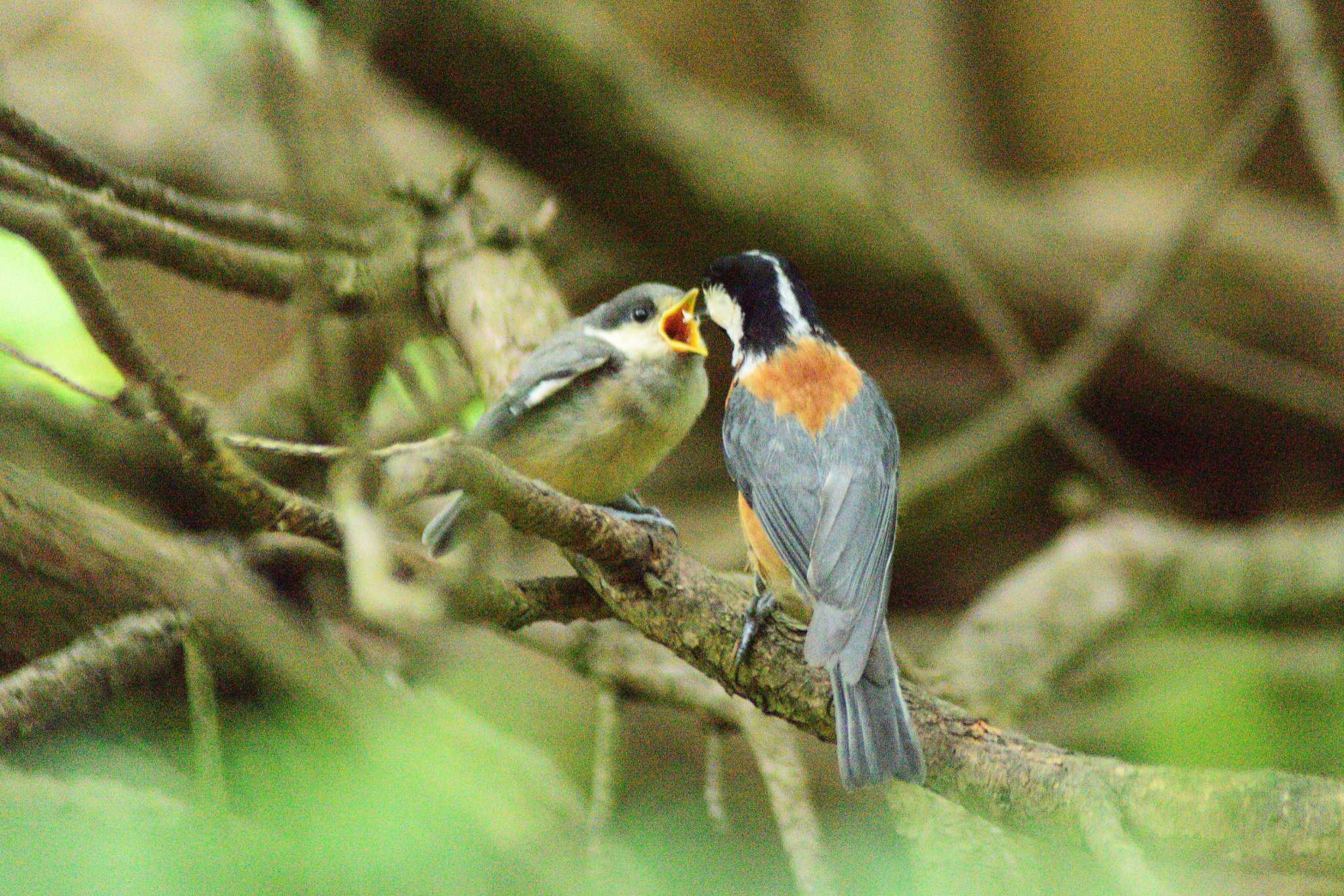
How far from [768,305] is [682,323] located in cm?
29

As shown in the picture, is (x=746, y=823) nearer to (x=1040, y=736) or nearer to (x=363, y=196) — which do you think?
(x=1040, y=736)

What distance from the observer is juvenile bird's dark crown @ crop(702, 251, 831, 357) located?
2.70 m

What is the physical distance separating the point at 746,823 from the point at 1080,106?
5270mm

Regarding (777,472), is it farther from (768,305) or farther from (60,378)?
(60,378)

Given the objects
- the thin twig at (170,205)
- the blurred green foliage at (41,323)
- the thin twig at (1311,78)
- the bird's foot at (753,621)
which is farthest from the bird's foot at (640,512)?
the thin twig at (1311,78)

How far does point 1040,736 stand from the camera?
3805 mm

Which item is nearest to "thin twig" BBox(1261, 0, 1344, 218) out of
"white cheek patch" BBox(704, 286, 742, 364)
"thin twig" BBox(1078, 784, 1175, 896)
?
"white cheek patch" BBox(704, 286, 742, 364)

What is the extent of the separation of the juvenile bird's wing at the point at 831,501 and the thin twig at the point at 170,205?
0.92 meters

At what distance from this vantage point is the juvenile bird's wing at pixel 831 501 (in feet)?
6.53

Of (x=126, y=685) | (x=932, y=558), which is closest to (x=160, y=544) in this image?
(x=126, y=685)

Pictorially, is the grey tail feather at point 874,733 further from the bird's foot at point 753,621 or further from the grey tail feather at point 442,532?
the grey tail feather at point 442,532

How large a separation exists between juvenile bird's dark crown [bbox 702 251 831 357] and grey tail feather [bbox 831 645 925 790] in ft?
3.26

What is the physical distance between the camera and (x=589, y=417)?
265 centimetres

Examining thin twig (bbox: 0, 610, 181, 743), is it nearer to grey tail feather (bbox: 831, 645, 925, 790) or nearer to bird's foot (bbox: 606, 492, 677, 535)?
bird's foot (bbox: 606, 492, 677, 535)
